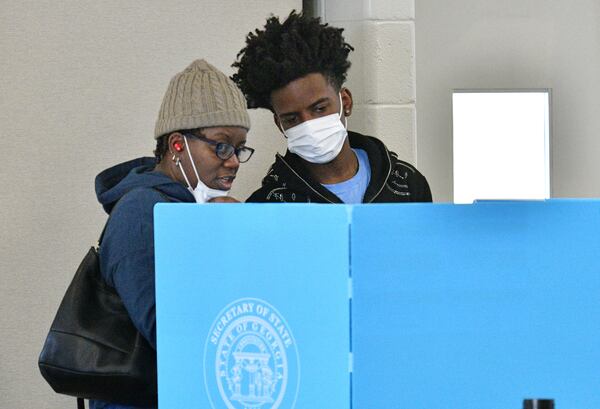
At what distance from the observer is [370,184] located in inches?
83.4

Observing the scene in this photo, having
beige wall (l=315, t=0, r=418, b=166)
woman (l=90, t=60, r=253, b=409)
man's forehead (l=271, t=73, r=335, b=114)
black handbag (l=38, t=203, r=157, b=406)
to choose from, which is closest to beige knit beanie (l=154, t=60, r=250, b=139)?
woman (l=90, t=60, r=253, b=409)

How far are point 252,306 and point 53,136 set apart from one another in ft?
5.97

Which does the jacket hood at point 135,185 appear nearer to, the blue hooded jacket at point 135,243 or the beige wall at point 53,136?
the blue hooded jacket at point 135,243

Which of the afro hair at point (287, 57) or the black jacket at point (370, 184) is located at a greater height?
the afro hair at point (287, 57)

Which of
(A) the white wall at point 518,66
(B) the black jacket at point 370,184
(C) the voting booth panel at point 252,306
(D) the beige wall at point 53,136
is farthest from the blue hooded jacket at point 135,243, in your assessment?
(A) the white wall at point 518,66

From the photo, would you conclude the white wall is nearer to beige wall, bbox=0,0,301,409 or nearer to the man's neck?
beige wall, bbox=0,0,301,409

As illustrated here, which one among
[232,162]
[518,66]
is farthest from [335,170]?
[518,66]

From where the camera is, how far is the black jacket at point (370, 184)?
2.09 metres

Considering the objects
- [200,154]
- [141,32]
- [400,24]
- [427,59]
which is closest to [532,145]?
[427,59]

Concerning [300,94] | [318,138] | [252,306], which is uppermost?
[300,94]

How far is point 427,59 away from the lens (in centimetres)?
429

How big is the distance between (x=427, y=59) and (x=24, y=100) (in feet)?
7.28

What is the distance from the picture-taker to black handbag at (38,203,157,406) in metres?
1.37

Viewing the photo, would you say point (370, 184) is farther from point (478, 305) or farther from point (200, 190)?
point (478, 305)
